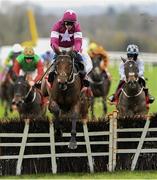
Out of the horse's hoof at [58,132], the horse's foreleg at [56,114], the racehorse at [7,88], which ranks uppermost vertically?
the racehorse at [7,88]

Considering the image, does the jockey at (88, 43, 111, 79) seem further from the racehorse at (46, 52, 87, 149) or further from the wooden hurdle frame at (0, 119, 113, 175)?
the wooden hurdle frame at (0, 119, 113, 175)

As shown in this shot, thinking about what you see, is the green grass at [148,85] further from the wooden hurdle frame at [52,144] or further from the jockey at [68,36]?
the wooden hurdle frame at [52,144]

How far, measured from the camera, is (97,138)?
12.0 metres

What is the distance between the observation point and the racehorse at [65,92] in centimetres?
1187

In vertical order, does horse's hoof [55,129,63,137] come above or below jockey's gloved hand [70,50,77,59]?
below

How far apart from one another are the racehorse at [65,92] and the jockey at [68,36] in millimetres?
284

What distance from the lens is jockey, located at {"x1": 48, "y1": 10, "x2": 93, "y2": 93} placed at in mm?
12508

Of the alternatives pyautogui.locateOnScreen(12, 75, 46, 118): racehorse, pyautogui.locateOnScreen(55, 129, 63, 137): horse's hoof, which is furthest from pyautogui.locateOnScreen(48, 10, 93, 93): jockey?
pyautogui.locateOnScreen(12, 75, 46, 118): racehorse

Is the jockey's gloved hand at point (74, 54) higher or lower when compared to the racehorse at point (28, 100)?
higher

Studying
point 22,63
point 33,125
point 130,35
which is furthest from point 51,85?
point 130,35

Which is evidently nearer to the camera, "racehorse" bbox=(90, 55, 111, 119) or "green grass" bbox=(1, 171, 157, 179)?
"green grass" bbox=(1, 171, 157, 179)

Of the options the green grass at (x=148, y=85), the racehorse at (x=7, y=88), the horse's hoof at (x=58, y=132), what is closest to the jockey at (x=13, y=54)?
the racehorse at (x=7, y=88)

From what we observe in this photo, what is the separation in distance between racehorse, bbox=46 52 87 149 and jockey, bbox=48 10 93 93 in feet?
0.93

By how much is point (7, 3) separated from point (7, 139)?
102134mm
